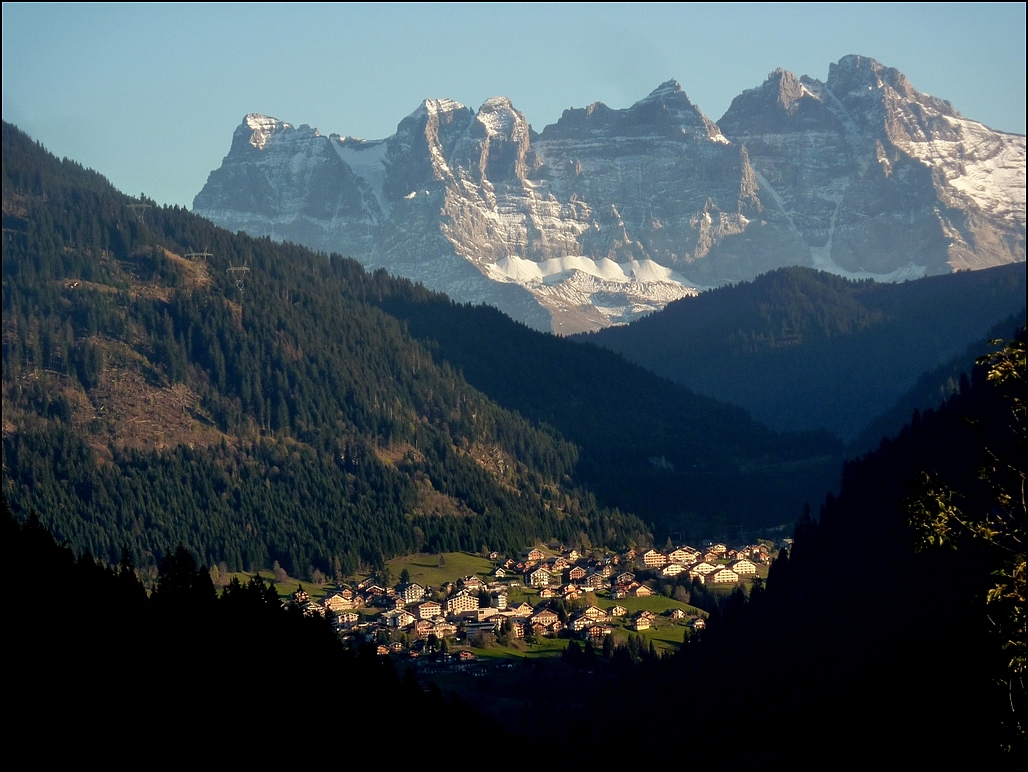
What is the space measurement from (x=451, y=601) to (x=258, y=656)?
9488 cm

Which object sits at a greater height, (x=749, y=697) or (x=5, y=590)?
(x=5, y=590)

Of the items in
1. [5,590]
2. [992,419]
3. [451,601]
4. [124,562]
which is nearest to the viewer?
[5,590]

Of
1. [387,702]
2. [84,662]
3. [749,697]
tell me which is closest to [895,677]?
[749,697]

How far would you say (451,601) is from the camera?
614 ft

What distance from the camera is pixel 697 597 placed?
18838 centimetres

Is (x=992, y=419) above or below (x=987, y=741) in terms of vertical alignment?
above

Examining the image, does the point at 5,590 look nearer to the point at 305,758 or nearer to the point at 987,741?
the point at 305,758

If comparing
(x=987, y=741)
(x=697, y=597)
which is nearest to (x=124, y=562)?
(x=987, y=741)

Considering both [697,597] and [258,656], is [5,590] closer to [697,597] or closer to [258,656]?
[258,656]

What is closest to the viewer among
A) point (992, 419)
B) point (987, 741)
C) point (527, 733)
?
point (987, 741)

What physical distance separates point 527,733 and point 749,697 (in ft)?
65.6

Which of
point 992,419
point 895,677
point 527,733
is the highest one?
point 992,419

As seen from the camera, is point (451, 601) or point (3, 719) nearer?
point (3, 719)

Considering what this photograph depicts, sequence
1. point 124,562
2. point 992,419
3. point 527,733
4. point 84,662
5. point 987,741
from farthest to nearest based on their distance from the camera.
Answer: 1. point 992,419
2. point 527,733
3. point 124,562
4. point 84,662
5. point 987,741
